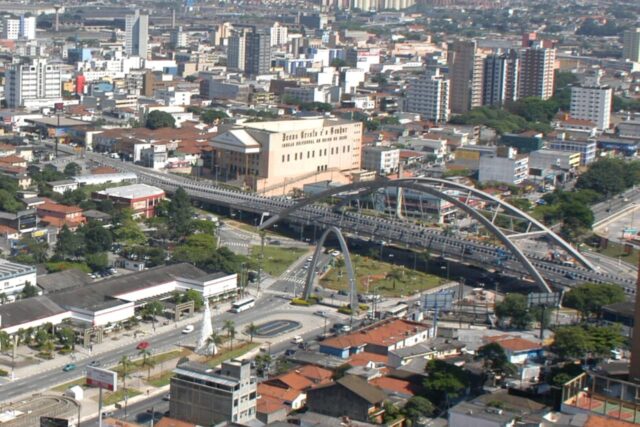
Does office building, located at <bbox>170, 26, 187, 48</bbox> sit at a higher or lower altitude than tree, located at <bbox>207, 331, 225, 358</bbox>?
higher

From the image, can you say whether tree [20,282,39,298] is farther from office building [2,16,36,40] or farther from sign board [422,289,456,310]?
office building [2,16,36,40]

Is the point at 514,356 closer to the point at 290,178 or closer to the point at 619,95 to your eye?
the point at 290,178

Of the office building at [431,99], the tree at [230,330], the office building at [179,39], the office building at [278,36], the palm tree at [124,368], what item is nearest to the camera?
the palm tree at [124,368]

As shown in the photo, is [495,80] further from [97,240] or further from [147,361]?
[147,361]

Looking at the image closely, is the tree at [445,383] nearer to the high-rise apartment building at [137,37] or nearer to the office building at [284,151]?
the office building at [284,151]

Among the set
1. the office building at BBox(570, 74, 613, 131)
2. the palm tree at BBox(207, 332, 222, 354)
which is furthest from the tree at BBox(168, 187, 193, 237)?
the office building at BBox(570, 74, 613, 131)

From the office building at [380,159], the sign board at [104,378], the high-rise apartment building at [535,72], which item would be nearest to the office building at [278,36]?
the high-rise apartment building at [535,72]

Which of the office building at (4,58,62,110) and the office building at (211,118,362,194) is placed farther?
the office building at (4,58,62,110)
